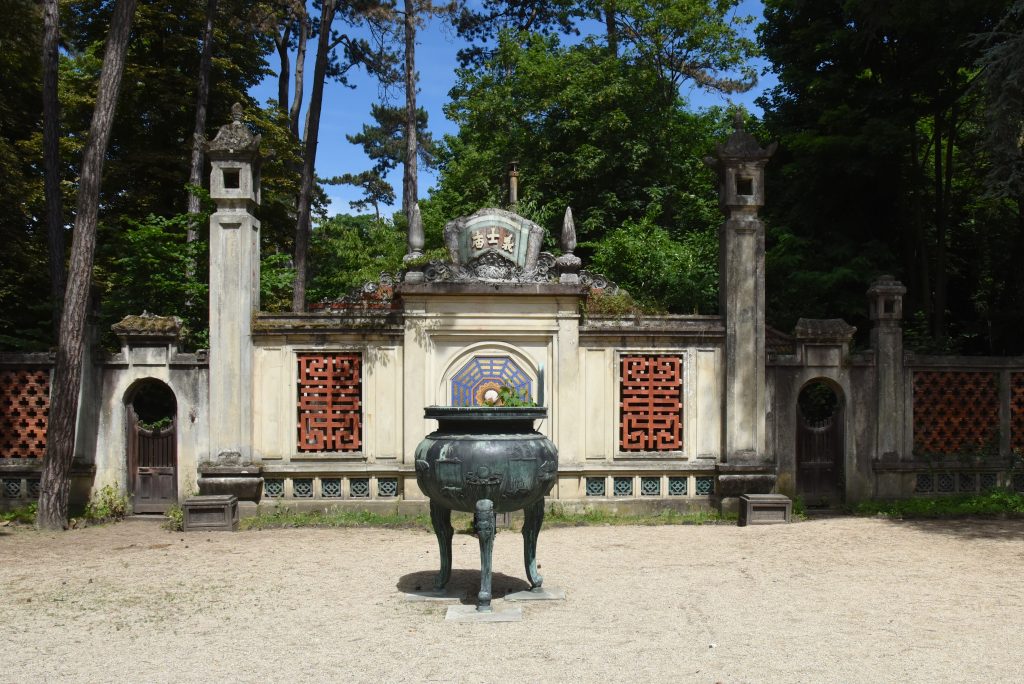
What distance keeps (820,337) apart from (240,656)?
844cm

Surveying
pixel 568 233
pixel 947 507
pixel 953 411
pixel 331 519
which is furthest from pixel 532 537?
pixel 953 411

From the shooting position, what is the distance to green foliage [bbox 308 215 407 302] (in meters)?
21.5

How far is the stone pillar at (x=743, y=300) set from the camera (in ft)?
35.7

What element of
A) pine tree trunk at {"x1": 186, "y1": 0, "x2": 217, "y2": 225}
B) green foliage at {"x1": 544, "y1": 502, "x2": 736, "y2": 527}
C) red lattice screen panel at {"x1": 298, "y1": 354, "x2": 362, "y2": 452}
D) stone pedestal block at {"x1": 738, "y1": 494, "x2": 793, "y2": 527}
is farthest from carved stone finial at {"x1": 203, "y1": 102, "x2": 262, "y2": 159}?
stone pedestal block at {"x1": 738, "y1": 494, "x2": 793, "y2": 527}

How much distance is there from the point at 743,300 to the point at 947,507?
3.77 meters

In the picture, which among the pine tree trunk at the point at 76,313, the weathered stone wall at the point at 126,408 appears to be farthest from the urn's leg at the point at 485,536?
the pine tree trunk at the point at 76,313

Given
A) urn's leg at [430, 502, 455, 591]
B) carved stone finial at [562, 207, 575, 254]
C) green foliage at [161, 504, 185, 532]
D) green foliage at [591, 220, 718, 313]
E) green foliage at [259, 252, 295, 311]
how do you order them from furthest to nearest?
green foliage at [591, 220, 718, 313], green foliage at [259, 252, 295, 311], carved stone finial at [562, 207, 575, 254], green foliage at [161, 504, 185, 532], urn's leg at [430, 502, 455, 591]

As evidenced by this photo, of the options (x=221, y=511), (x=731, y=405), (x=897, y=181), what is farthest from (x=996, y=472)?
(x=221, y=511)

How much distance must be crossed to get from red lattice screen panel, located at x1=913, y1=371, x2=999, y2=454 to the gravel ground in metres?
1.80

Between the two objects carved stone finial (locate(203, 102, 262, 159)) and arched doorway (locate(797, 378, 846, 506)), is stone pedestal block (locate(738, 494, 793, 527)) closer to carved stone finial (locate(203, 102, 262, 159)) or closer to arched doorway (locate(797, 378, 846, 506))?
arched doorway (locate(797, 378, 846, 506))

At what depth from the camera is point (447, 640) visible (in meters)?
Result: 5.61

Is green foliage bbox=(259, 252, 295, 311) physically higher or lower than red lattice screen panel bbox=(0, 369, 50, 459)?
higher

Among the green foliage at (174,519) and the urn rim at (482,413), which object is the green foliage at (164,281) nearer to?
the green foliage at (174,519)

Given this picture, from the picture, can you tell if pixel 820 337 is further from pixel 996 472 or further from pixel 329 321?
pixel 329 321
